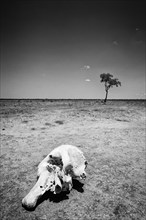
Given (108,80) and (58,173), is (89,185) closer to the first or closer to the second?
(58,173)

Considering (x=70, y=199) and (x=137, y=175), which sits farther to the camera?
(x=137, y=175)

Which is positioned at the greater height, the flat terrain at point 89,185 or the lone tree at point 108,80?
the lone tree at point 108,80

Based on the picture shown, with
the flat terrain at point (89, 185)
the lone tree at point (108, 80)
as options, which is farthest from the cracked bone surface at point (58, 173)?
the lone tree at point (108, 80)

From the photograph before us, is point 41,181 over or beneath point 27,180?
over

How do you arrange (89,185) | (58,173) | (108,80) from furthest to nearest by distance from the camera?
(108,80) → (89,185) → (58,173)

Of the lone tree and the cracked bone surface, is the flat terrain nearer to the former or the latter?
the cracked bone surface

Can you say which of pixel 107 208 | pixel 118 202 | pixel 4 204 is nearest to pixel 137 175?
pixel 118 202

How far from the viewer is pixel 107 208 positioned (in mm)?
2914

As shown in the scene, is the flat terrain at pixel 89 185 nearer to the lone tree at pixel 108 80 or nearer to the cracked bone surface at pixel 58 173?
the cracked bone surface at pixel 58 173

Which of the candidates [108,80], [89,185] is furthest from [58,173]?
[108,80]

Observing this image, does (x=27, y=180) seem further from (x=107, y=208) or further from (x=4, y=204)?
(x=107, y=208)

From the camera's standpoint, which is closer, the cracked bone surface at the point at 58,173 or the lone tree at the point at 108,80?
the cracked bone surface at the point at 58,173

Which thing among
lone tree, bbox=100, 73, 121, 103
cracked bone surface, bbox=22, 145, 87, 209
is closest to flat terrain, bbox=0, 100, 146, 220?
cracked bone surface, bbox=22, 145, 87, 209

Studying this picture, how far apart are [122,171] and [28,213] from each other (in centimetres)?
300
